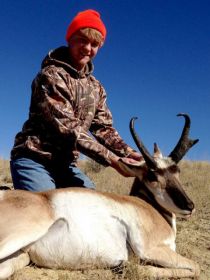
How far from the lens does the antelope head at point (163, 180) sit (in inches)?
182

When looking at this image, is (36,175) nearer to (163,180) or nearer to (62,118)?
(62,118)

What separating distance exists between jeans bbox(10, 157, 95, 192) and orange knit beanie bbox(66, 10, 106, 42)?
5.33 feet

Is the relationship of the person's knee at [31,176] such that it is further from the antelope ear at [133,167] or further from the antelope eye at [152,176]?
the antelope eye at [152,176]

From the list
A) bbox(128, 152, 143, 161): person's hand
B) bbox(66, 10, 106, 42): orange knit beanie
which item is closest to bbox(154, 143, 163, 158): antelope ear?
bbox(128, 152, 143, 161): person's hand

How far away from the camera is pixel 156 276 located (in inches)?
161

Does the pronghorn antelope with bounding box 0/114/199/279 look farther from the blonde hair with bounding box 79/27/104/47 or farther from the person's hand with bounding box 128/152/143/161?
the blonde hair with bounding box 79/27/104/47

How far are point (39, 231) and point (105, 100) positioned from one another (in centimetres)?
284

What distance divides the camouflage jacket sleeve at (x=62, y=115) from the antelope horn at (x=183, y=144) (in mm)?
656

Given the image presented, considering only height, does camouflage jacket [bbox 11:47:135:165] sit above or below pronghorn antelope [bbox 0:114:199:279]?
above

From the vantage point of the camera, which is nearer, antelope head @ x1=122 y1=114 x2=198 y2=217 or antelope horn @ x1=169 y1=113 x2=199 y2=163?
antelope head @ x1=122 y1=114 x2=198 y2=217

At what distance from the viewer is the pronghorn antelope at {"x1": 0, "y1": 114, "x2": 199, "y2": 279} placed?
3898 mm

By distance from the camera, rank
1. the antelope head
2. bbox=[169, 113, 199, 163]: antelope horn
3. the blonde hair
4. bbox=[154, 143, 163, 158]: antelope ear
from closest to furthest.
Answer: the antelope head → bbox=[169, 113, 199, 163]: antelope horn → bbox=[154, 143, 163, 158]: antelope ear → the blonde hair

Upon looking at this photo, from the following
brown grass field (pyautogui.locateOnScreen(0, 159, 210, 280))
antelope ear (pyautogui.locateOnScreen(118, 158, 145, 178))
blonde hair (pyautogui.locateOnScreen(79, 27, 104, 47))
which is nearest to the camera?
brown grass field (pyautogui.locateOnScreen(0, 159, 210, 280))

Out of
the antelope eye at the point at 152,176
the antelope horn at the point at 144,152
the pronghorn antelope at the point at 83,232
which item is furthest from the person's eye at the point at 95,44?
the pronghorn antelope at the point at 83,232
